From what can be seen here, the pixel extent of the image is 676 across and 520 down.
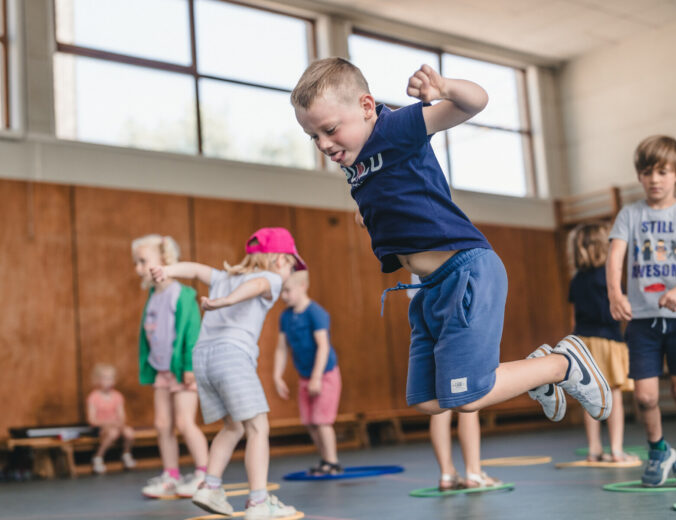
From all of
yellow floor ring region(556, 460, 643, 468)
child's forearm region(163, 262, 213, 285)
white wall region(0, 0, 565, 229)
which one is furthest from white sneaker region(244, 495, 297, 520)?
white wall region(0, 0, 565, 229)

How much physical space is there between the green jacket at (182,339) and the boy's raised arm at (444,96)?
2455 millimetres

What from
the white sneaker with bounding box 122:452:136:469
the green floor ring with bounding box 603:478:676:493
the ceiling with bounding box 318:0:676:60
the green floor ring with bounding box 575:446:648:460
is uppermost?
the ceiling with bounding box 318:0:676:60

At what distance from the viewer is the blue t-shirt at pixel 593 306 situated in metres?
4.59

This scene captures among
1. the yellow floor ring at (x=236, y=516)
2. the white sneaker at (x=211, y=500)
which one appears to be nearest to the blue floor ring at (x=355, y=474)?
the yellow floor ring at (x=236, y=516)

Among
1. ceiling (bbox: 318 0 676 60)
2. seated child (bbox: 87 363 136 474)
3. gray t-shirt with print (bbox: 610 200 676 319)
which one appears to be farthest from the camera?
ceiling (bbox: 318 0 676 60)

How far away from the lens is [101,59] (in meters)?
8.30

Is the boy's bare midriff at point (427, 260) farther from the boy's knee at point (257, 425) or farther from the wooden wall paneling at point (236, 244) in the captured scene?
the wooden wall paneling at point (236, 244)

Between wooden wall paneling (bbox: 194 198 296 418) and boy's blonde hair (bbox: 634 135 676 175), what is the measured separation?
5437mm

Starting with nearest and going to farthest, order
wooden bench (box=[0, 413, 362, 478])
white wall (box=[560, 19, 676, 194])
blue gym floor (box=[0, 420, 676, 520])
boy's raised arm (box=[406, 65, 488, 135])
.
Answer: boy's raised arm (box=[406, 65, 488, 135]) → blue gym floor (box=[0, 420, 676, 520]) → wooden bench (box=[0, 413, 362, 478]) → white wall (box=[560, 19, 676, 194])

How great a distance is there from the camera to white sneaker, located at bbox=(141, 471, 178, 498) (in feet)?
14.4

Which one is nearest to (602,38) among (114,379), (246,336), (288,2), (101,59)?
(288,2)

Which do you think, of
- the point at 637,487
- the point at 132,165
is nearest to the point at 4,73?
the point at 132,165

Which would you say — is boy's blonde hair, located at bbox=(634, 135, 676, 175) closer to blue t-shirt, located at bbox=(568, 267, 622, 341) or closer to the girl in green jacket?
blue t-shirt, located at bbox=(568, 267, 622, 341)

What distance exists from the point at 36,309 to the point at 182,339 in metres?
3.50
